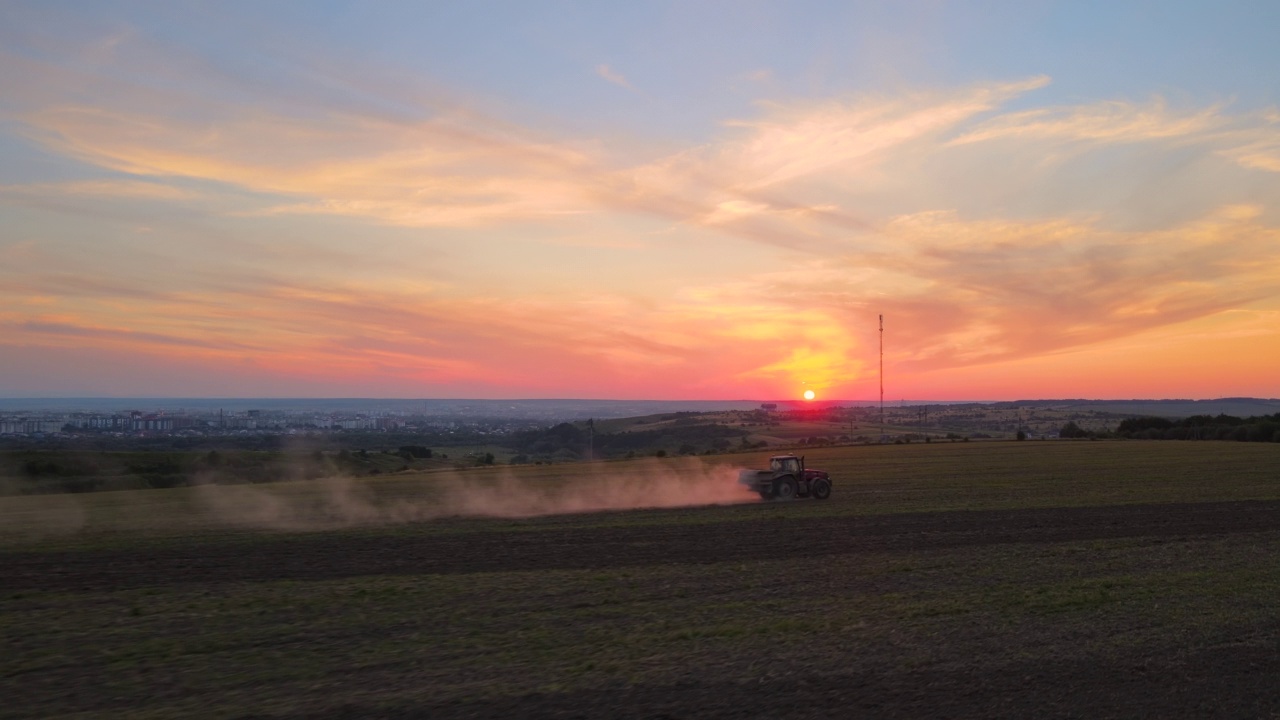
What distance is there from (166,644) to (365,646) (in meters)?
2.83

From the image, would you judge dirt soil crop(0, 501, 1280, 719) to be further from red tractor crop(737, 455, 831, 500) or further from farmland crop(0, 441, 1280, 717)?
red tractor crop(737, 455, 831, 500)

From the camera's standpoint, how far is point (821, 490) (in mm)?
35188

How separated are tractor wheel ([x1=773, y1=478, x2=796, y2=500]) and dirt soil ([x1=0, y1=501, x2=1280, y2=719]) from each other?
10.6 feet

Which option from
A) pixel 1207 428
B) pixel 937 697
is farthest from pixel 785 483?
pixel 1207 428

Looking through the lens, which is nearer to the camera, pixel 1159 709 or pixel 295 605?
pixel 1159 709

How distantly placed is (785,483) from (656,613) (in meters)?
21.2

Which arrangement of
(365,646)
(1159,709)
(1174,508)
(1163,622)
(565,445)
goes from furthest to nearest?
1. (565,445)
2. (1174,508)
3. (1163,622)
4. (365,646)
5. (1159,709)

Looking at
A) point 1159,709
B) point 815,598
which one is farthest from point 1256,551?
point 1159,709

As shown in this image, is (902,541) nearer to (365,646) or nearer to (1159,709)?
(1159,709)

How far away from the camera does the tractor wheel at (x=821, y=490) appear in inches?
1380

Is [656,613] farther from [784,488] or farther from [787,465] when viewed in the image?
[787,465]

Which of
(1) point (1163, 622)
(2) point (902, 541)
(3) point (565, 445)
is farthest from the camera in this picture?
(3) point (565, 445)

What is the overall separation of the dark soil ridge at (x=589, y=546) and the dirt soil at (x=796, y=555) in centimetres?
6

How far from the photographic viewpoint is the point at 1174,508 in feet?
94.9
